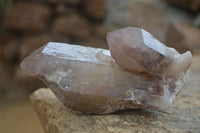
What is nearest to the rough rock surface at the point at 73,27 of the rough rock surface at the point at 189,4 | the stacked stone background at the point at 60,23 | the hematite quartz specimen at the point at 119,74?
the stacked stone background at the point at 60,23

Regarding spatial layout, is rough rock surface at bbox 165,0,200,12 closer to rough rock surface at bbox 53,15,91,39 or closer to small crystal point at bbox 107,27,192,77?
rough rock surface at bbox 53,15,91,39

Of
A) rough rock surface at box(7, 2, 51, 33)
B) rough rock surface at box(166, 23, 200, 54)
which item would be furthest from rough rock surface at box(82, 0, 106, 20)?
rough rock surface at box(166, 23, 200, 54)

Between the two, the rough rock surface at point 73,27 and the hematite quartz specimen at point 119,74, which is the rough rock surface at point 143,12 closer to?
the rough rock surface at point 73,27

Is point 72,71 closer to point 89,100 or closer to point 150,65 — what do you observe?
point 89,100

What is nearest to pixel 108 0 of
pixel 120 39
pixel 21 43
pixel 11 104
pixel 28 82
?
pixel 21 43

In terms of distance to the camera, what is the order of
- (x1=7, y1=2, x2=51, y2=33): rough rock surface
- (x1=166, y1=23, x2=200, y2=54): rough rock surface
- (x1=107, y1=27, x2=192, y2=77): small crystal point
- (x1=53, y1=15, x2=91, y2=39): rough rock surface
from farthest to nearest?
(x1=53, y1=15, x2=91, y2=39): rough rock surface < (x1=7, y1=2, x2=51, y2=33): rough rock surface < (x1=166, y1=23, x2=200, y2=54): rough rock surface < (x1=107, y1=27, x2=192, y2=77): small crystal point

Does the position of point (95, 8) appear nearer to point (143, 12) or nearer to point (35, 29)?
point (143, 12)

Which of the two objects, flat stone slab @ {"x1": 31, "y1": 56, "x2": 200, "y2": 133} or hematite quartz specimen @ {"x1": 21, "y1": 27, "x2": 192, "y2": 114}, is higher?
hematite quartz specimen @ {"x1": 21, "y1": 27, "x2": 192, "y2": 114}
